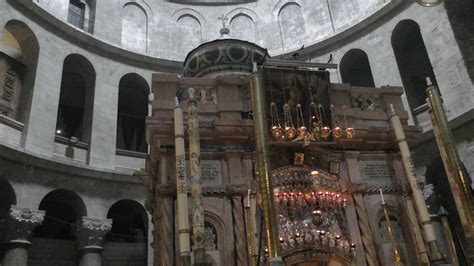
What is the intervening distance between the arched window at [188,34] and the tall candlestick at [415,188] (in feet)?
52.7

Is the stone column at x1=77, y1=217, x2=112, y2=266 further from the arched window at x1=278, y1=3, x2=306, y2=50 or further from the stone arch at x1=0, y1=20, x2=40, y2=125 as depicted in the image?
the arched window at x1=278, y1=3, x2=306, y2=50

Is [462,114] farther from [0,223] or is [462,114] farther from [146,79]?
[0,223]

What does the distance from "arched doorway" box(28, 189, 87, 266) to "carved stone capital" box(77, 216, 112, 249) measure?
0.35 m

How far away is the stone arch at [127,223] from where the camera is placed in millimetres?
19203

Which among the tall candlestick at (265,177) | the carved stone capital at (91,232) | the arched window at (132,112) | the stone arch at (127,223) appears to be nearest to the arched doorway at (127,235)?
the stone arch at (127,223)

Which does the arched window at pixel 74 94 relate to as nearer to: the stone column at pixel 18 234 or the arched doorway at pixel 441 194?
the stone column at pixel 18 234

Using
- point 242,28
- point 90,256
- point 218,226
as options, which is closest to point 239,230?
point 218,226

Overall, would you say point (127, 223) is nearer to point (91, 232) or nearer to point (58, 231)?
point (58, 231)

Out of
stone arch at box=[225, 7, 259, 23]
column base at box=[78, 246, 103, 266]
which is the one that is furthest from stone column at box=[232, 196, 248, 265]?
stone arch at box=[225, 7, 259, 23]

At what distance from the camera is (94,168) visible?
661 inches

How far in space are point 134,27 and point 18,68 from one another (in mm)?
6815

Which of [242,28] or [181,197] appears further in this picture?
[242,28]

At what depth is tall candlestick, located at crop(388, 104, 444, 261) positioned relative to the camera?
7586mm

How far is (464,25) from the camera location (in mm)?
16203
